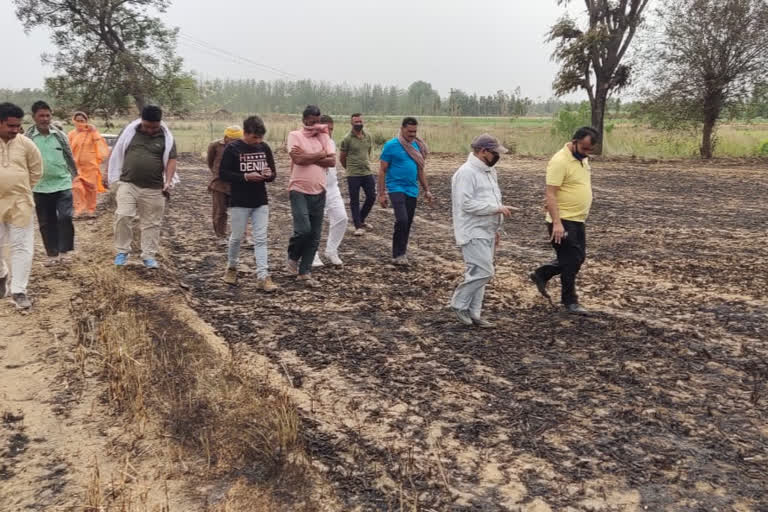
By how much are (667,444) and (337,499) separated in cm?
185

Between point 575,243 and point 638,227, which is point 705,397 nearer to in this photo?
point 575,243

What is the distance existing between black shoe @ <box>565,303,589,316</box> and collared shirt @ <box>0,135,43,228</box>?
16.1ft

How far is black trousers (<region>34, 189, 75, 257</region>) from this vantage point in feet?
22.7

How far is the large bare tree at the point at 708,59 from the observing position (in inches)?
773

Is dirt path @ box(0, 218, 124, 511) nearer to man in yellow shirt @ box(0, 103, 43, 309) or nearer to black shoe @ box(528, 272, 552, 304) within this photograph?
man in yellow shirt @ box(0, 103, 43, 309)

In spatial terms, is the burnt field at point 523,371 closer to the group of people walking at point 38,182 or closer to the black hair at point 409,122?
the group of people walking at point 38,182

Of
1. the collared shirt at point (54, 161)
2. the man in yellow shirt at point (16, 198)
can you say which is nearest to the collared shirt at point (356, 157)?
the collared shirt at point (54, 161)

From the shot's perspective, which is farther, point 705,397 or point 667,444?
point 705,397

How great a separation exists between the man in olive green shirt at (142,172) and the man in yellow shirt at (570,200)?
3847 mm

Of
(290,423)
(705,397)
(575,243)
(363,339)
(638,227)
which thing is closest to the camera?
(290,423)

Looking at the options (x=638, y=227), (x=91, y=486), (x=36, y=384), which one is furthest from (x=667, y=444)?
(x=638, y=227)

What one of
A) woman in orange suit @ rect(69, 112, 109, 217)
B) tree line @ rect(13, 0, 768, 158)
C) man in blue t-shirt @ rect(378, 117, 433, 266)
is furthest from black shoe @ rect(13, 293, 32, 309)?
tree line @ rect(13, 0, 768, 158)

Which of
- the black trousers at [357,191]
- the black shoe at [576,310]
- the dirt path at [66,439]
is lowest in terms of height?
the dirt path at [66,439]

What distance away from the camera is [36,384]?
14.4ft
